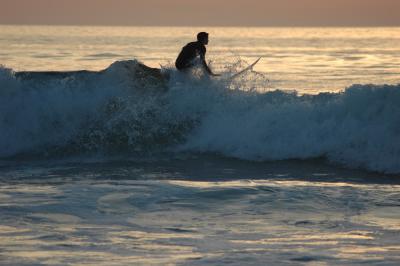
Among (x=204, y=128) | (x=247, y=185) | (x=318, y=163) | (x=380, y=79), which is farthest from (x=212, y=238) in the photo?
(x=380, y=79)

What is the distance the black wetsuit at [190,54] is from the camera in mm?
14570

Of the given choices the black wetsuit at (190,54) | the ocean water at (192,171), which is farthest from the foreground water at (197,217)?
the black wetsuit at (190,54)

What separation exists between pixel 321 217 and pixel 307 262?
1.97 meters

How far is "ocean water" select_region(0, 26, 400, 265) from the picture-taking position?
754cm

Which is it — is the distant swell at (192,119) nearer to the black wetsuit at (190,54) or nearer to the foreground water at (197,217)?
the black wetsuit at (190,54)

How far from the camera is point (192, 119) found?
15656 millimetres

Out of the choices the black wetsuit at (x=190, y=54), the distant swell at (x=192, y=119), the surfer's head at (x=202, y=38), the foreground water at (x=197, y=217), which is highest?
the surfer's head at (x=202, y=38)

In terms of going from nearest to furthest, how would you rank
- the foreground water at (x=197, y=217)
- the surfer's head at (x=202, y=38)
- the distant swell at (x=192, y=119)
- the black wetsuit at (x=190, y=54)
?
the foreground water at (x=197, y=217), the distant swell at (x=192, y=119), the surfer's head at (x=202, y=38), the black wetsuit at (x=190, y=54)

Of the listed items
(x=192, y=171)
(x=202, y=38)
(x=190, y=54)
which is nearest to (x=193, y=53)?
(x=190, y=54)

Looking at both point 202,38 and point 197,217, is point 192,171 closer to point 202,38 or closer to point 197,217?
point 202,38

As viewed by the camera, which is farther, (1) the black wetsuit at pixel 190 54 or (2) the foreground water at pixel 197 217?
(1) the black wetsuit at pixel 190 54

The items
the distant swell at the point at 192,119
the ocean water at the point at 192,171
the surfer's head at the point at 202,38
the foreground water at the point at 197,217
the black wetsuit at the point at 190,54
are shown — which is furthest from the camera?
the black wetsuit at the point at 190,54

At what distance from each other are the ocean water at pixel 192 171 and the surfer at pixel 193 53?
0.54m

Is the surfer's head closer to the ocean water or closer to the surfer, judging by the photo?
the surfer
